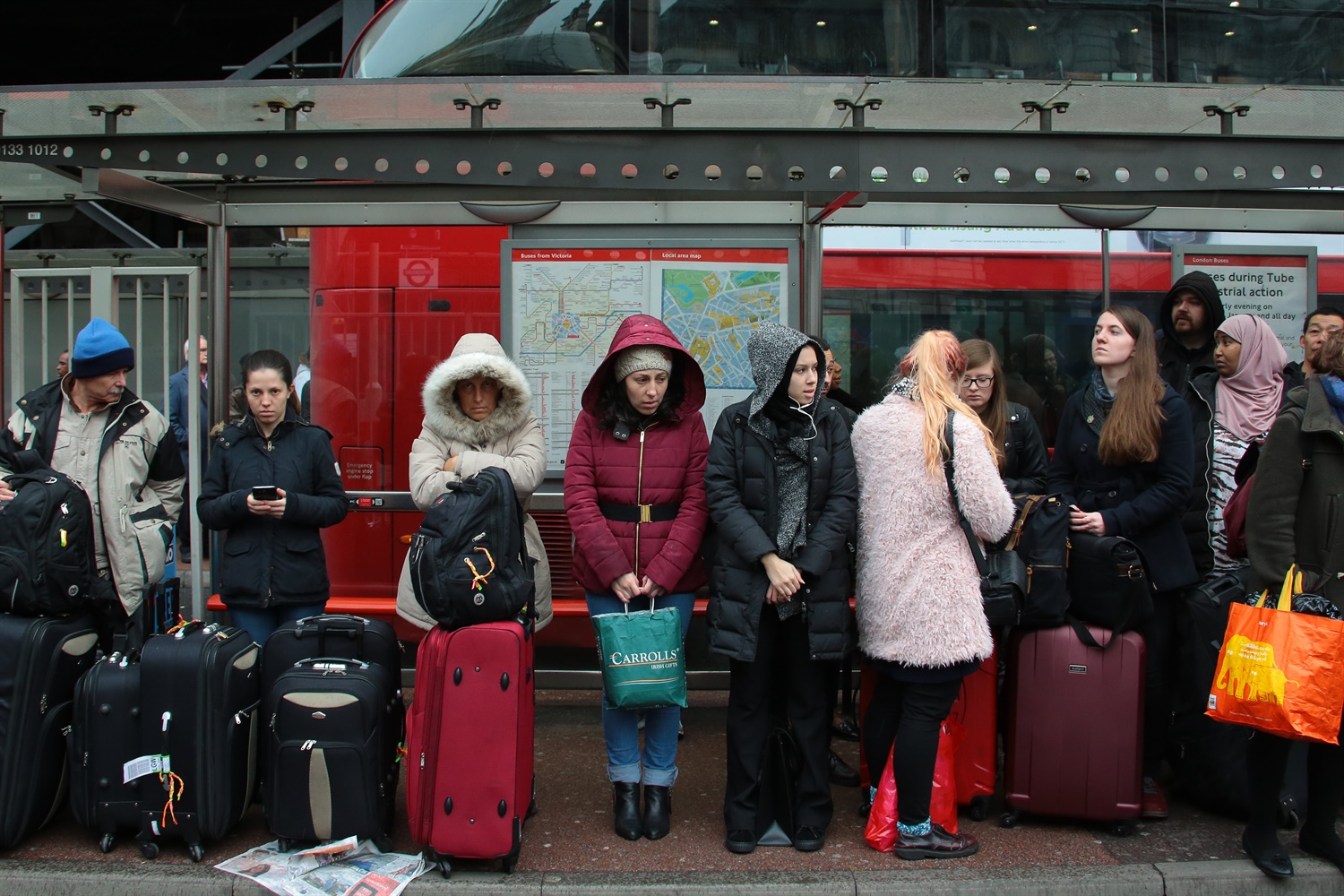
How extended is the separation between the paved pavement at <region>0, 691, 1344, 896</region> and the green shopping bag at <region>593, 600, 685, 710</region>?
1.84 feet

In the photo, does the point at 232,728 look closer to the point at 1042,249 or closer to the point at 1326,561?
the point at 1326,561

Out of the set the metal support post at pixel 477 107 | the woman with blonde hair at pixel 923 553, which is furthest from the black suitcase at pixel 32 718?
the woman with blonde hair at pixel 923 553

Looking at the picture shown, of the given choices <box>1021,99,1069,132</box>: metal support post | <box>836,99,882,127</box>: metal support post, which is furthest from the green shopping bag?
<box>1021,99,1069,132</box>: metal support post

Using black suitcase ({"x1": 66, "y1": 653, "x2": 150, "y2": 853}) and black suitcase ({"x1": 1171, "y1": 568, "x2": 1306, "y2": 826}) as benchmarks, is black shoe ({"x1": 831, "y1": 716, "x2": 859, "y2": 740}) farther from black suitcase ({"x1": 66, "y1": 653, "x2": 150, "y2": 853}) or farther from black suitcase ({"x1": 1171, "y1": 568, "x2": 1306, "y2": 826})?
black suitcase ({"x1": 66, "y1": 653, "x2": 150, "y2": 853})

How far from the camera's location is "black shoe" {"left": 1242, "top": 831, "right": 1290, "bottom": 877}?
3605 mm

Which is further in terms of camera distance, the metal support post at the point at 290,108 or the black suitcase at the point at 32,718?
the metal support post at the point at 290,108

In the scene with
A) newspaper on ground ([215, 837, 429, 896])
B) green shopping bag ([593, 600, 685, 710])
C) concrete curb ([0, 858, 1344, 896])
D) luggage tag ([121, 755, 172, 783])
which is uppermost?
green shopping bag ([593, 600, 685, 710])

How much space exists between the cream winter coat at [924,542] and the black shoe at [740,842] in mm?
788

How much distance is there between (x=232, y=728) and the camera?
379cm

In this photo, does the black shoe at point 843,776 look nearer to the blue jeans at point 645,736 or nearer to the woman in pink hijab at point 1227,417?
the blue jeans at point 645,736

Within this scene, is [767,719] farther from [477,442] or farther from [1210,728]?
[1210,728]

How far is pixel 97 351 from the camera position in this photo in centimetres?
419

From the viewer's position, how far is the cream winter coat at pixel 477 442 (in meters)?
4.05

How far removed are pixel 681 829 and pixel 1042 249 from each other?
145 inches
